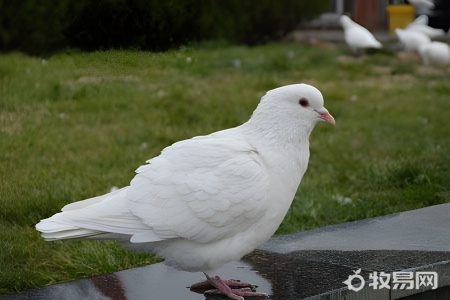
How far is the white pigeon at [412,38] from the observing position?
262 inches

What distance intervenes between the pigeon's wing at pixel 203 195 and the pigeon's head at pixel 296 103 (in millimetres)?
160

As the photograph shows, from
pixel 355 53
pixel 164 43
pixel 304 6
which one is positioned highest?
pixel 164 43

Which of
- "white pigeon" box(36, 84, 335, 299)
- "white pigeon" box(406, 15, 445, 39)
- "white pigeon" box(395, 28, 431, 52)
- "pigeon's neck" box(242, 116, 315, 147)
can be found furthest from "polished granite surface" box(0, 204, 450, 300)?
"white pigeon" box(395, 28, 431, 52)

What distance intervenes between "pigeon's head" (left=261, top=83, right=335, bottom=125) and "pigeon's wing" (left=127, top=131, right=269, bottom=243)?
0.53 ft

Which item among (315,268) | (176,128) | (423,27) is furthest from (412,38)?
(315,268)

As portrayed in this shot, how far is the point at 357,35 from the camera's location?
23.3 ft

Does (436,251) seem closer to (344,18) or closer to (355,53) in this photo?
(344,18)

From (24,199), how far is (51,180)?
0.67 metres

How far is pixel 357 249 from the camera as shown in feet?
10.4

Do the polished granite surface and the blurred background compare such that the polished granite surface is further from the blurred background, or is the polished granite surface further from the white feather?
the blurred background

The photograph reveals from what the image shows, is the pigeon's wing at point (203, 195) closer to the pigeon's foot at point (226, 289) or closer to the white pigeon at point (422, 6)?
the pigeon's foot at point (226, 289)

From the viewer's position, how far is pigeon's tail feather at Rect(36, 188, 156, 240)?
2.48 m

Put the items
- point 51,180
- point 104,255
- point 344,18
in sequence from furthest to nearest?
point 344,18 → point 51,180 → point 104,255

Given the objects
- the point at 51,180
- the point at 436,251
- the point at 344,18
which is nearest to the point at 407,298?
the point at 436,251
